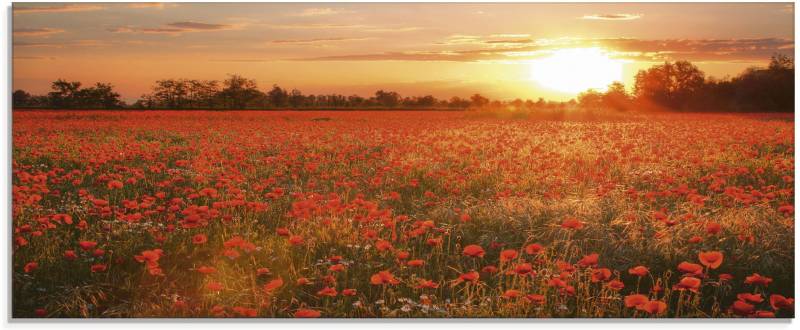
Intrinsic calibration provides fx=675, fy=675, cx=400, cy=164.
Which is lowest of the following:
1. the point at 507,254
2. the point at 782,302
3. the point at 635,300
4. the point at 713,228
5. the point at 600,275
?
the point at 782,302

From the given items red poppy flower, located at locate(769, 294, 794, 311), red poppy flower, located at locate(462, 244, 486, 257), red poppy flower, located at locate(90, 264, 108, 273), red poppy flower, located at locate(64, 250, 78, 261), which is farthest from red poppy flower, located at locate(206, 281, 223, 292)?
red poppy flower, located at locate(769, 294, 794, 311)

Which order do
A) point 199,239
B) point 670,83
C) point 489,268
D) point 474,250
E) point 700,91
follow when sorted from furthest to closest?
point 700,91 < point 670,83 < point 199,239 < point 489,268 < point 474,250

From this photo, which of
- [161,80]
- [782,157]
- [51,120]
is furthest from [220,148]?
[782,157]

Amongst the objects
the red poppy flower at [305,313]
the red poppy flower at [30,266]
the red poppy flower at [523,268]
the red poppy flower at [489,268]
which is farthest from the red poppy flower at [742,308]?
the red poppy flower at [30,266]

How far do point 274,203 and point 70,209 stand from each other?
142cm

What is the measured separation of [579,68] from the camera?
500cm

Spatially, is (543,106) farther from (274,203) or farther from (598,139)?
(274,203)

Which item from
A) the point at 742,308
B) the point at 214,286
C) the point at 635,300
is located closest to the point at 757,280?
the point at 742,308

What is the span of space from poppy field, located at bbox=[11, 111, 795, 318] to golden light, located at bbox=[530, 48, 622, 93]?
1.14 ft

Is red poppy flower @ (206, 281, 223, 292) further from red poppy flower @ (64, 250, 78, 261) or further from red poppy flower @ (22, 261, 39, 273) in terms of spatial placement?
red poppy flower @ (22, 261, 39, 273)

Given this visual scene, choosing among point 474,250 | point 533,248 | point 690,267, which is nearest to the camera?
point 690,267

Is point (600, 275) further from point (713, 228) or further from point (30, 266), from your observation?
point (30, 266)

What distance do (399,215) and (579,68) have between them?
1723 millimetres

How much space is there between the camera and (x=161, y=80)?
5.01m
